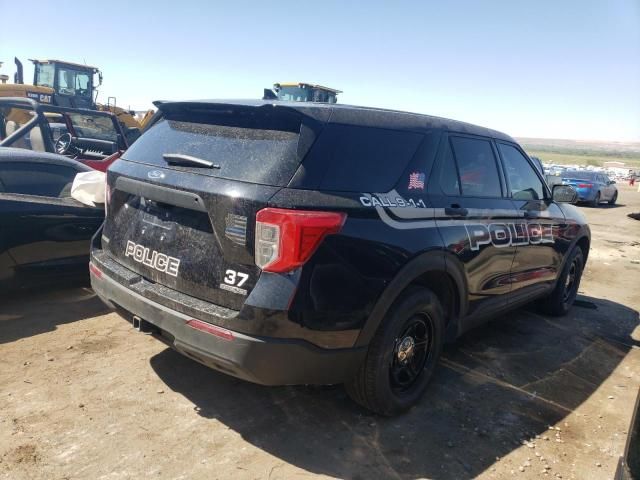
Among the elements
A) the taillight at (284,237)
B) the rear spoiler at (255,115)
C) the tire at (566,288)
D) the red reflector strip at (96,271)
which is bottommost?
the tire at (566,288)

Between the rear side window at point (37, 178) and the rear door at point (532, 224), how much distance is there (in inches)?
170

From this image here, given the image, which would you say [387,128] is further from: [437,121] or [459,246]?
[459,246]

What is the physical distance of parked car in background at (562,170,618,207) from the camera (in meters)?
21.5

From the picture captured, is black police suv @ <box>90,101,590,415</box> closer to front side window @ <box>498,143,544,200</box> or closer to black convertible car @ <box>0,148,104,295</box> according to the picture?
front side window @ <box>498,143,544,200</box>

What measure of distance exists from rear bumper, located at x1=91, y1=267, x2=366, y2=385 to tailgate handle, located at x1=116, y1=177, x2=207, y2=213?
1.91ft

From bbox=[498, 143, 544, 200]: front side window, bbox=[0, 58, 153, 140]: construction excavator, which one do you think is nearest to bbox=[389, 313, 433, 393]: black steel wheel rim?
bbox=[498, 143, 544, 200]: front side window

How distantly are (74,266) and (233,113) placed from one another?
9.76 ft

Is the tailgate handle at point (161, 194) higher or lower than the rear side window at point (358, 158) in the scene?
lower

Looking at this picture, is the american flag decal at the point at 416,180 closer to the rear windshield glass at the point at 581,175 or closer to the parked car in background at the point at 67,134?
the parked car in background at the point at 67,134

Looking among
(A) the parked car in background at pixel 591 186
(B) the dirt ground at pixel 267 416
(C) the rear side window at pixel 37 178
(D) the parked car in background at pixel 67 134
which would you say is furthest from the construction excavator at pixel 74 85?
(A) the parked car in background at pixel 591 186

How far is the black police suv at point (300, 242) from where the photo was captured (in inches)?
98.2

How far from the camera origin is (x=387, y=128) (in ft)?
10.0

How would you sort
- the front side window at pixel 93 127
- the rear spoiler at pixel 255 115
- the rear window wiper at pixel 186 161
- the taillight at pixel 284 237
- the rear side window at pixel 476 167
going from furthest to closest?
the front side window at pixel 93 127 → the rear side window at pixel 476 167 → the rear window wiper at pixel 186 161 → the rear spoiler at pixel 255 115 → the taillight at pixel 284 237

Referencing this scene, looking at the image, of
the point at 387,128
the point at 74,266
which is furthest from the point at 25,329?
the point at 387,128
